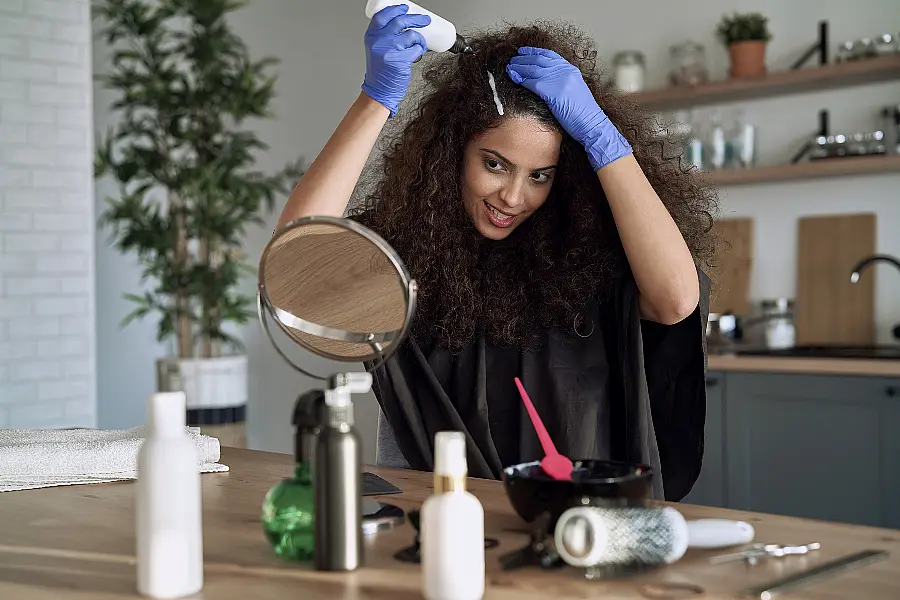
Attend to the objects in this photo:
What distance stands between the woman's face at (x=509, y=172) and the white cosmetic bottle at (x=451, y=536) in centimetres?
96

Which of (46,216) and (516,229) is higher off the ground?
(46,216)

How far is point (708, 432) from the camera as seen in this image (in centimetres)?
357

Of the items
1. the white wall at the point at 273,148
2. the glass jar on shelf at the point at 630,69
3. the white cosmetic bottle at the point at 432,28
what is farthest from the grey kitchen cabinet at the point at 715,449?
the white wall at the point at 273,148

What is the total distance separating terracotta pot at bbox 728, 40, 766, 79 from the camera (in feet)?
12.9

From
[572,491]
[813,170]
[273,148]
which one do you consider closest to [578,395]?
[572,491]

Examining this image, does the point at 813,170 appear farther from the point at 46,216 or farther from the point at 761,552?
the point at 761,552

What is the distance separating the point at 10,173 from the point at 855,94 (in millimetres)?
3285

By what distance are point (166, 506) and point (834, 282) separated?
353 cm

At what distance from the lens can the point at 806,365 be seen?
3.36 metres

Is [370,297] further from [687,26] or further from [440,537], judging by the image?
[687,26]

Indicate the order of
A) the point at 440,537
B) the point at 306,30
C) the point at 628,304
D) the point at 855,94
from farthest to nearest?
1. the point at 306,30
2. the point at 855,94
3. the point at 628,304
4. the point at 440,537

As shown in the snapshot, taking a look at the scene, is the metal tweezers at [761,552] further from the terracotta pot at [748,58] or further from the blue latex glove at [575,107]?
the terracotta pot at [748,58]

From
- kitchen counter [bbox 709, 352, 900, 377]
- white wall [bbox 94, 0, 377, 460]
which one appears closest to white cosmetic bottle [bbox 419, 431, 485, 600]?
kitchen counter [bbox 709, 352, 900, 377]

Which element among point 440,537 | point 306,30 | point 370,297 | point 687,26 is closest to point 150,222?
point 306,30
